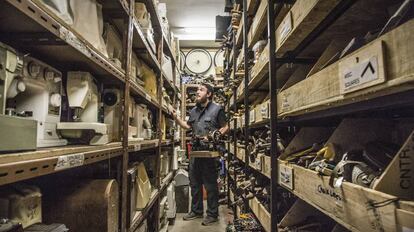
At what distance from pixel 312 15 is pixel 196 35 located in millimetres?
5635

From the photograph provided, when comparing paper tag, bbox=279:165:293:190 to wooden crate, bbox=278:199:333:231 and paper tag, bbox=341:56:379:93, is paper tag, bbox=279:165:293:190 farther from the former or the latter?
paper tag, bbox=341:56:379:93

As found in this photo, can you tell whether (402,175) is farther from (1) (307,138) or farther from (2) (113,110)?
(2) (113,110)

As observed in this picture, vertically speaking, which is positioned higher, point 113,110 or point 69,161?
point 113,110

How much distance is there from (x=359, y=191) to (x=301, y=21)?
0.78 m

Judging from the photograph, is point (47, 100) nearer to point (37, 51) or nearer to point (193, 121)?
point (37, 51)

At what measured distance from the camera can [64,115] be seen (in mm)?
1371

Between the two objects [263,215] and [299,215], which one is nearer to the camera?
[299,215]

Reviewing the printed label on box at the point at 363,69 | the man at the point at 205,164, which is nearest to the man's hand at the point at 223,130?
the man at the point at 205,164

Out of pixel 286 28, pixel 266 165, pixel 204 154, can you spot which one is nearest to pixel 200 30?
pixel 204 154

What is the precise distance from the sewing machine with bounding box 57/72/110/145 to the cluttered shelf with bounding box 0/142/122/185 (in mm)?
105

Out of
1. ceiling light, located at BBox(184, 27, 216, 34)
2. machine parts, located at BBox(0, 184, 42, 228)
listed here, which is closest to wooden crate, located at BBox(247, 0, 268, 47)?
machine parts, located at BBox(0, 184, 42, 228)

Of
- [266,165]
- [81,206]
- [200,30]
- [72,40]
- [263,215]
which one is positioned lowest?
[263,215]

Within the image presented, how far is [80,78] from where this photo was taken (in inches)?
52.6

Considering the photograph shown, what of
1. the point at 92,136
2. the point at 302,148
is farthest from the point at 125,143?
the point at 302,148
